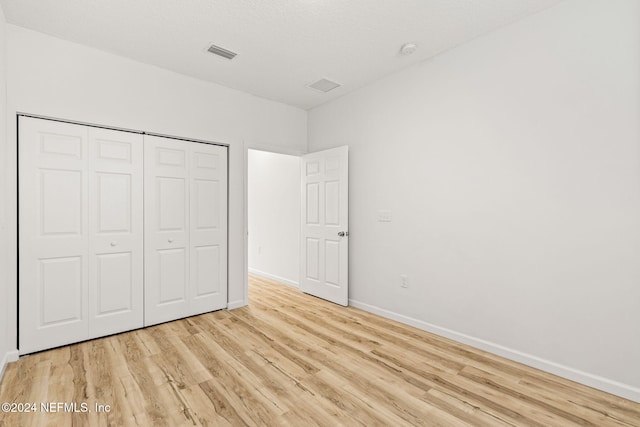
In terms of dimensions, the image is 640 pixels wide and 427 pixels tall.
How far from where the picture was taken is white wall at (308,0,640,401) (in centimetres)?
205

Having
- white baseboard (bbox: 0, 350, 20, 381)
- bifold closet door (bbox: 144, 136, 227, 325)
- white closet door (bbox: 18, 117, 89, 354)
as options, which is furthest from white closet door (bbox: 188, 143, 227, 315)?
white baseboard (bbox: 0, 350, 20, 381)

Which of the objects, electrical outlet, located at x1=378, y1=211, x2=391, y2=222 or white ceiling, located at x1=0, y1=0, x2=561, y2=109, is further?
electrical outlet, located at x1=378, y1=211, x2=391, y2=222

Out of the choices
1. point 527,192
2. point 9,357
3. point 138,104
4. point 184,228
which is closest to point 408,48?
point 527,192

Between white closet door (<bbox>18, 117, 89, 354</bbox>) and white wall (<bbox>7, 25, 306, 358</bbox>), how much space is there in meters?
0.08

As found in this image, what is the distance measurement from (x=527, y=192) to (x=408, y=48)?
168 cm

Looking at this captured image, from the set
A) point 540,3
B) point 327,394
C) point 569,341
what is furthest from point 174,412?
point 540,3

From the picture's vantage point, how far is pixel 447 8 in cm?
233

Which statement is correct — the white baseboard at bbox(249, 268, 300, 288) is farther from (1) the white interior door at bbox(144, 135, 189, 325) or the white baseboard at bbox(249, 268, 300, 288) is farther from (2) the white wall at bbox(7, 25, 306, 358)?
(1) the white interior door at bbox(144, 135, 189, 325)

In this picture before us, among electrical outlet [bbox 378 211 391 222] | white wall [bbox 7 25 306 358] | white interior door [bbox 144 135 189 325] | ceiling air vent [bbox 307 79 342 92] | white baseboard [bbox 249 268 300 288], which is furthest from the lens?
white baseboard [bbox 249 268 300 288]

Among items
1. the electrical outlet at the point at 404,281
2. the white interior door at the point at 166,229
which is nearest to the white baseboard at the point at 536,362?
the electrical outlet at the point at 404,281

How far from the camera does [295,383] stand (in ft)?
7.06

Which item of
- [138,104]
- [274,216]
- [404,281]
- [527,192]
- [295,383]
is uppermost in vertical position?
[138,104]

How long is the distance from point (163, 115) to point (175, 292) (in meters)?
1.96

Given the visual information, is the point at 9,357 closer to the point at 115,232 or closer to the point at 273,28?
the point at 115,232
